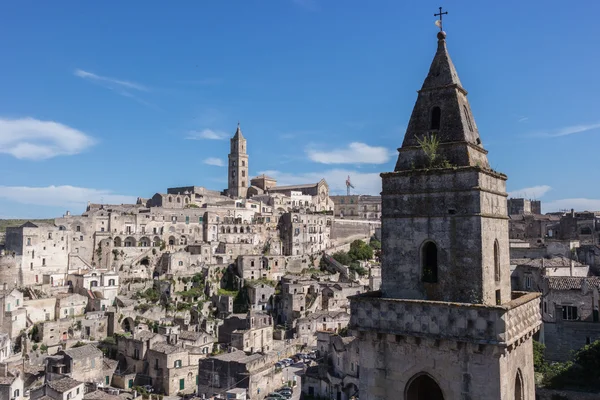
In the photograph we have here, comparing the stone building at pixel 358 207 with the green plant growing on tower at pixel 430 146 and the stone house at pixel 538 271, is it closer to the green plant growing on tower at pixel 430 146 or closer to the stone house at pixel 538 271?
the stone house at pixel 538 271

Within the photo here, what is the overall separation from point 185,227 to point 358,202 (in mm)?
46633

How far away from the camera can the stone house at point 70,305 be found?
51.9 m

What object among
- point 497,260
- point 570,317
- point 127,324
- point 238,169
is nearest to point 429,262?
point 497,260

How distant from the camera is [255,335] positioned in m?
49.2

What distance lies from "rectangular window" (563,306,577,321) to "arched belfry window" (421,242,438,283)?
2931 centimetres

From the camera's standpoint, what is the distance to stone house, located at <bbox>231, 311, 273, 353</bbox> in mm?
47656

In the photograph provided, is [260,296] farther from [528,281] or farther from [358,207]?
[358,207]

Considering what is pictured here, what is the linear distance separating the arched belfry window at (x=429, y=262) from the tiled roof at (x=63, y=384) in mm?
30702

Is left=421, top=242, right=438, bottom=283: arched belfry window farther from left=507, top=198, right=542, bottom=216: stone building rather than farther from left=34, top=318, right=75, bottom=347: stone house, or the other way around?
left=507, top=198, right=542, bottom=216: stone building

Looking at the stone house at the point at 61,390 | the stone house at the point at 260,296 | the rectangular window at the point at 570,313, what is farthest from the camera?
the stone house at the point at 260,296

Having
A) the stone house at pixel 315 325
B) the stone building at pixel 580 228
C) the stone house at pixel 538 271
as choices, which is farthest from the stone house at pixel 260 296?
the stone building at pixel 580 228

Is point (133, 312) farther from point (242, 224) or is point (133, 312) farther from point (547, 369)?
point (547, 369)

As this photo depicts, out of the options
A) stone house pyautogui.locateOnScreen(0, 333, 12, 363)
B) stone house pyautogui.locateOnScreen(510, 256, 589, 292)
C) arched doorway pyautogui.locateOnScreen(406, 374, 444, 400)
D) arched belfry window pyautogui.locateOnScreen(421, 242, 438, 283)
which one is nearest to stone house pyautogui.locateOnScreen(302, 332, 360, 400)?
stone house pyautogui.locateOnScreen(510, 256, 589, 292)

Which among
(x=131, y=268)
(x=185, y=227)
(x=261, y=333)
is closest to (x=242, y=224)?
(x=185, y=227)
